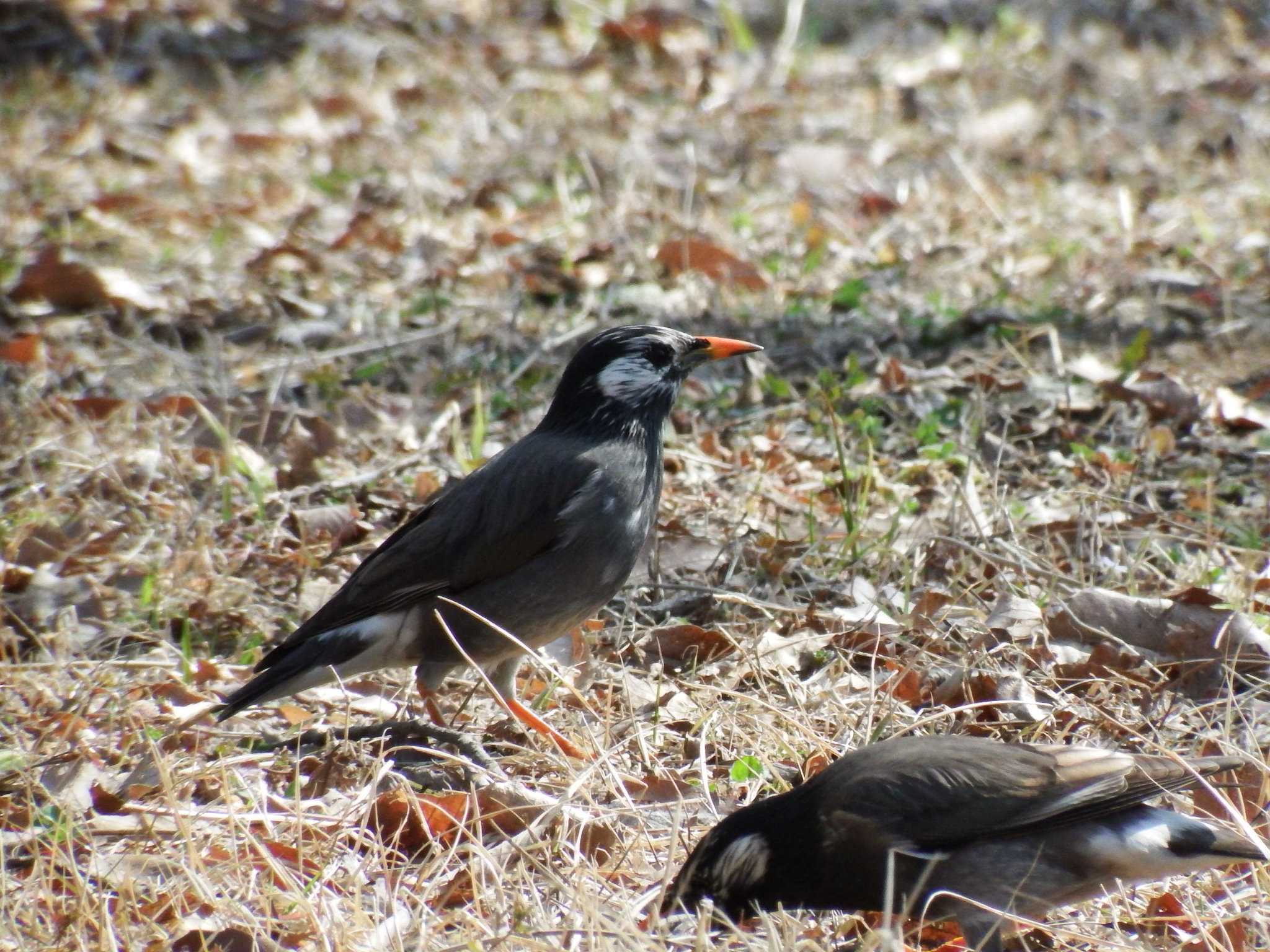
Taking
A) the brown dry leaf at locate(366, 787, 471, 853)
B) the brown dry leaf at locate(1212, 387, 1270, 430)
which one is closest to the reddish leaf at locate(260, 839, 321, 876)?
the brown dry leaf at locate(366, 787, 471, 853)

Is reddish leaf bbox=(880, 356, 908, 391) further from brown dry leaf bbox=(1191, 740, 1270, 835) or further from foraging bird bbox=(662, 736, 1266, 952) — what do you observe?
foraging bird bbox=(662, 736, 1266, 952)

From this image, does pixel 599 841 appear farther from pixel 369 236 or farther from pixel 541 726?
pixel 369 236

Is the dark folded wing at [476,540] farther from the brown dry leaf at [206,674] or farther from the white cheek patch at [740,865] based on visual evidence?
the white cheek patch at [740,865]

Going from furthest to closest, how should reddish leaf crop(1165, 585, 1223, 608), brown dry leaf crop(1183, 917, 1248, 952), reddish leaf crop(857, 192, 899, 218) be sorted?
reddish leaf crop(857, 192, 899, 218), reddish leaf crop(1165, 585, 1223, 608), brown dry leaf crop(1183, 917, 1248, 952)

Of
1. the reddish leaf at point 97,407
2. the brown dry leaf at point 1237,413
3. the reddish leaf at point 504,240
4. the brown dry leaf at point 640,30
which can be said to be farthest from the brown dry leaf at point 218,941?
the brown dry leaf at point 640,30

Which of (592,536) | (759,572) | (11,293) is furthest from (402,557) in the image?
(11,293)

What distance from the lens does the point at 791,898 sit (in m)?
3.61

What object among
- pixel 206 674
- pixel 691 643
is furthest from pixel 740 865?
pixel 206 674

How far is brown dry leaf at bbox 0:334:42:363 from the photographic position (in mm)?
7238

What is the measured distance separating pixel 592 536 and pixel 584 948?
177cm

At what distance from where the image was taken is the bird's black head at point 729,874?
3.53 meters

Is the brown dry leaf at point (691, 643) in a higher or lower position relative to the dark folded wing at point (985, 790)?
lower

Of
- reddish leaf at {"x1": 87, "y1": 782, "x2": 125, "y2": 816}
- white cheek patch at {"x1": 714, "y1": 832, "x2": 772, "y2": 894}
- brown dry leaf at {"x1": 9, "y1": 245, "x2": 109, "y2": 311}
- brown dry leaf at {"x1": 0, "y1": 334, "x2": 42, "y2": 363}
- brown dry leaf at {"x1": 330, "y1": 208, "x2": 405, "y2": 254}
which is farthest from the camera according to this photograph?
brown dry leaf at {"x1": 330, "y1": 208, "x2": 405, "y2": 254}

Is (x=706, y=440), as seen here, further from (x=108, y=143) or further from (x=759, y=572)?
(x=108, y=143)
